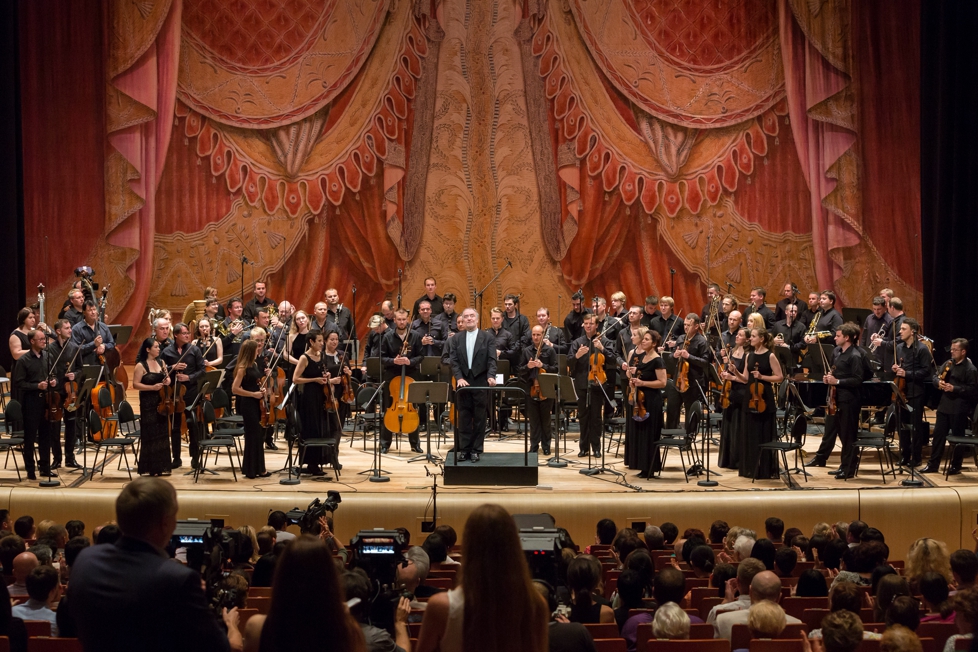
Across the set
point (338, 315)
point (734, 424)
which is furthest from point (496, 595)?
point (338, 315)

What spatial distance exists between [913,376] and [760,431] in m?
1.94

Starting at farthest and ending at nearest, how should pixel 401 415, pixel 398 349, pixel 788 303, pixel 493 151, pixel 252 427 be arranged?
pixel 493 151 < pixel 788 303 < pixel 398 349 < pixel 401 415 < pixel 252 427

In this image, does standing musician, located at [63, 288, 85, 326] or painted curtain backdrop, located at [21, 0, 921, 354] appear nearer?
standing musician, located at [63, 288, 85, 326]

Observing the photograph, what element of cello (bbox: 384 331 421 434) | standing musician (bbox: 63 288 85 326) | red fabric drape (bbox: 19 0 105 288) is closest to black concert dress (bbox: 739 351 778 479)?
cello (bbox: 384 331 421 434)

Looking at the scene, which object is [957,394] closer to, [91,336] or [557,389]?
[557,389]

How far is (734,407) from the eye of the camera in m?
11.3

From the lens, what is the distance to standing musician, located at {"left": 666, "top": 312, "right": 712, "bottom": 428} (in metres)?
12.0

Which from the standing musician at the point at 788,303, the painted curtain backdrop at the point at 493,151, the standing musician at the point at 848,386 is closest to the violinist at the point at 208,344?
the painted curtain backdrop at the point at 493,151

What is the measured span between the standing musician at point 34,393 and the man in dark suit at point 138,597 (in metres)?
8.44

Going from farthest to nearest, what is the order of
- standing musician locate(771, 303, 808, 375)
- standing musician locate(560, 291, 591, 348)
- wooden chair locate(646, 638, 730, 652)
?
standing musician locate(771, 303, 808, 375) → standing musician locate(560, 291, 591, 348) → wooden chair locate(646, 638, 730, 652)

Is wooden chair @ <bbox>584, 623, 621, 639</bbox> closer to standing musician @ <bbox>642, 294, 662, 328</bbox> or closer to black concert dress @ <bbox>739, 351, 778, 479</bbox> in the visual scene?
black concert dress @ <bbox>739, 351, 778, 479</bbox>

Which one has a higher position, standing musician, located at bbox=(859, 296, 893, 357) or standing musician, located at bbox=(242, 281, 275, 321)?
standing musician, located at bbox=(242, 281, 275, 321)

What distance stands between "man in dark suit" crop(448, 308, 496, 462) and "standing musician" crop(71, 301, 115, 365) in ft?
13.9

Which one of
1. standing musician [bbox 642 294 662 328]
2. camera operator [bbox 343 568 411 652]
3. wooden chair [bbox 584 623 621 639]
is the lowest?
wooden chair [bbox 584 623 621 639]
